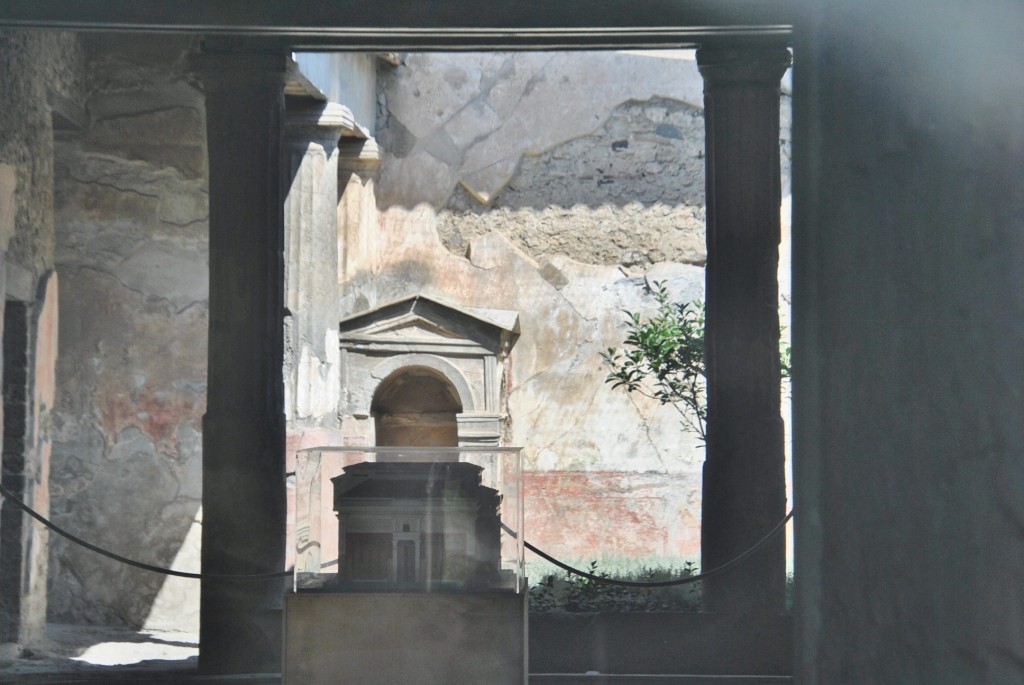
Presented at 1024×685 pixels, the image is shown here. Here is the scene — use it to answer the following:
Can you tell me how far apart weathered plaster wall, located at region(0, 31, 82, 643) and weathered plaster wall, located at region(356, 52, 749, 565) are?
556 centimetres

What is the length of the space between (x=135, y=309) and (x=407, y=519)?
6.69 m

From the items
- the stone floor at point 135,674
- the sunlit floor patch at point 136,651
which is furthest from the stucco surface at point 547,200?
the stone floor at point 135,674

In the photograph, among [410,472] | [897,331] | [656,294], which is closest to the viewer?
[897,331]

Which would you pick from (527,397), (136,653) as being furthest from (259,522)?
(527,397)

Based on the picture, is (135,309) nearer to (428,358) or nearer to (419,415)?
(428,358)

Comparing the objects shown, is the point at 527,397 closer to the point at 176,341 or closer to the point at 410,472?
the point at 176,341

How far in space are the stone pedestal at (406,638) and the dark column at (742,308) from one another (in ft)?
5.90

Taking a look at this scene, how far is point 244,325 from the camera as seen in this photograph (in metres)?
5.11

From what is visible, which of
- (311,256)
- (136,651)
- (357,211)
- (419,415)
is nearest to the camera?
(136,651)

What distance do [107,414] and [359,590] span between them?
6.61 m

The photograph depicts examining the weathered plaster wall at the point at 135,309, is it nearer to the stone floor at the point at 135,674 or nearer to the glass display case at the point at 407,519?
the stone floor at the point at 135,674

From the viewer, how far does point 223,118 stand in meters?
5.16

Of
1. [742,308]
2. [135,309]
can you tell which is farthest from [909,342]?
[135,309]

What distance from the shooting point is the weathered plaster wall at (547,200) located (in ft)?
41.5
